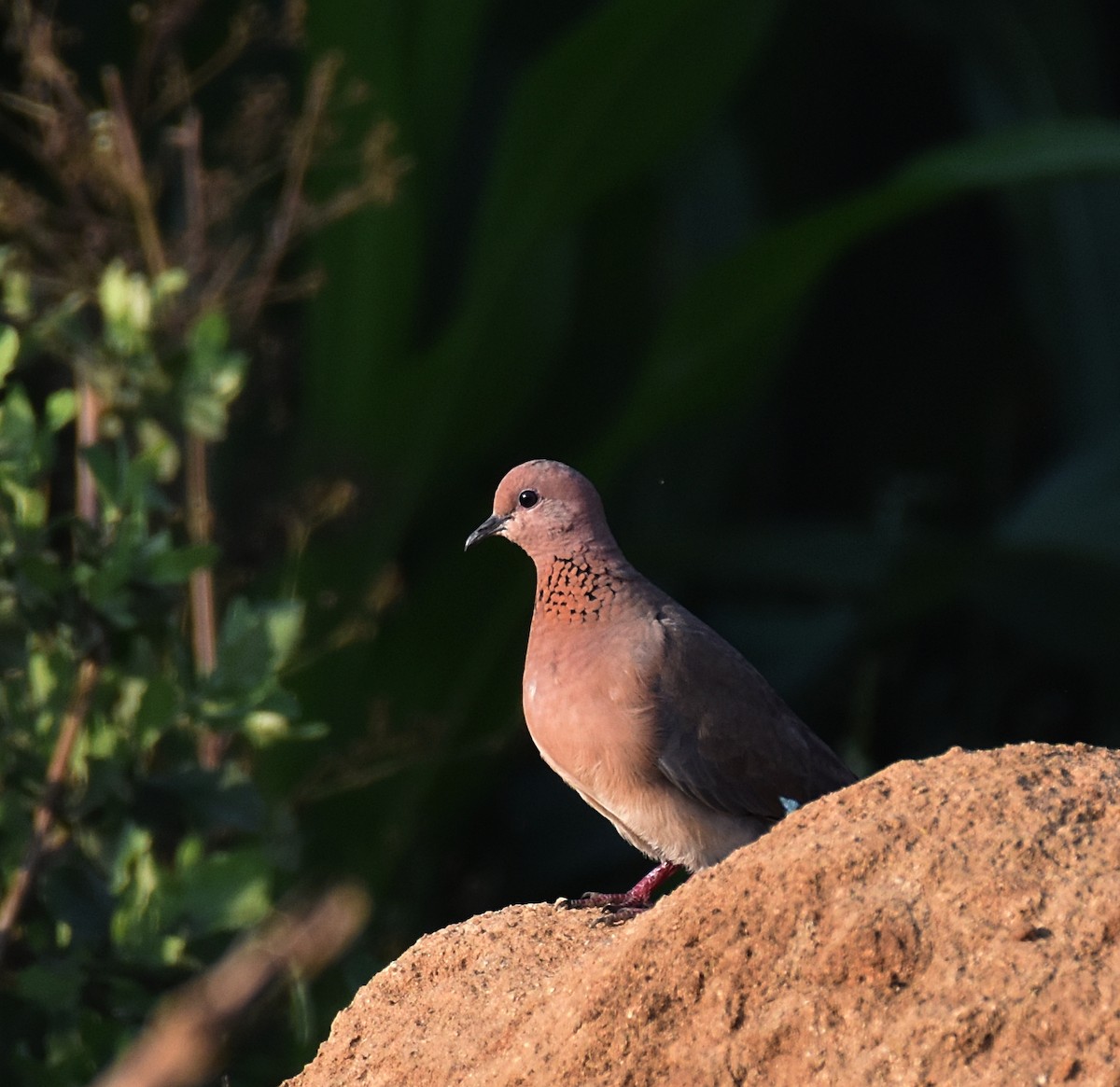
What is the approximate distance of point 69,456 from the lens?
5699 mm

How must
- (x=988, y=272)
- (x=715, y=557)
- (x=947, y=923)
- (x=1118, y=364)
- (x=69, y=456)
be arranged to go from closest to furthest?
(x=947, y=923) < (x=69, y=456) < (x=715, y=557) < (x=1118, y=364) < (x=988, y=272)

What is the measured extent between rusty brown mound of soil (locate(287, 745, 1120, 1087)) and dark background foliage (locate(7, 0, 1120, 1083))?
2.08 m

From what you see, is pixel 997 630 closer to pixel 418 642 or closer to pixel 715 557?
pixel 715 557

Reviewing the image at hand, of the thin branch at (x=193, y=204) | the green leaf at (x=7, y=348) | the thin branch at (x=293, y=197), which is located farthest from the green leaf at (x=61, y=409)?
the thin branch at (x=293, y=197)

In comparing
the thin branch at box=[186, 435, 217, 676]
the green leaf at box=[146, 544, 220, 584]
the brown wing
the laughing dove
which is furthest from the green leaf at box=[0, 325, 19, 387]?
the brown wing

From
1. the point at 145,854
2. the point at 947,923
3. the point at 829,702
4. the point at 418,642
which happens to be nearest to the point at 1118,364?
the point at 829,702

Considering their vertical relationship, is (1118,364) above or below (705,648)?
below

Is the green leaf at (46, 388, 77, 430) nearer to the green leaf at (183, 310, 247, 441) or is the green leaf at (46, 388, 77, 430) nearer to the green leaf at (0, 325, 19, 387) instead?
the green leaf at (0, 325, 19, 387)

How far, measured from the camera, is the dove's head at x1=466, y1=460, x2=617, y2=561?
12.3 ft

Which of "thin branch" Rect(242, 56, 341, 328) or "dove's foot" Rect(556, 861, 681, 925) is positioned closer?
"dove's foot" Rect(556, 861, 681, 925)

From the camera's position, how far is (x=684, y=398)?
587 cm

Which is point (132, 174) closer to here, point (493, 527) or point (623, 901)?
point (493, 527)

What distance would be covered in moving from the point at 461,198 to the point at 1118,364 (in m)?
2.88

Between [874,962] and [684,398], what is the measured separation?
379cm
